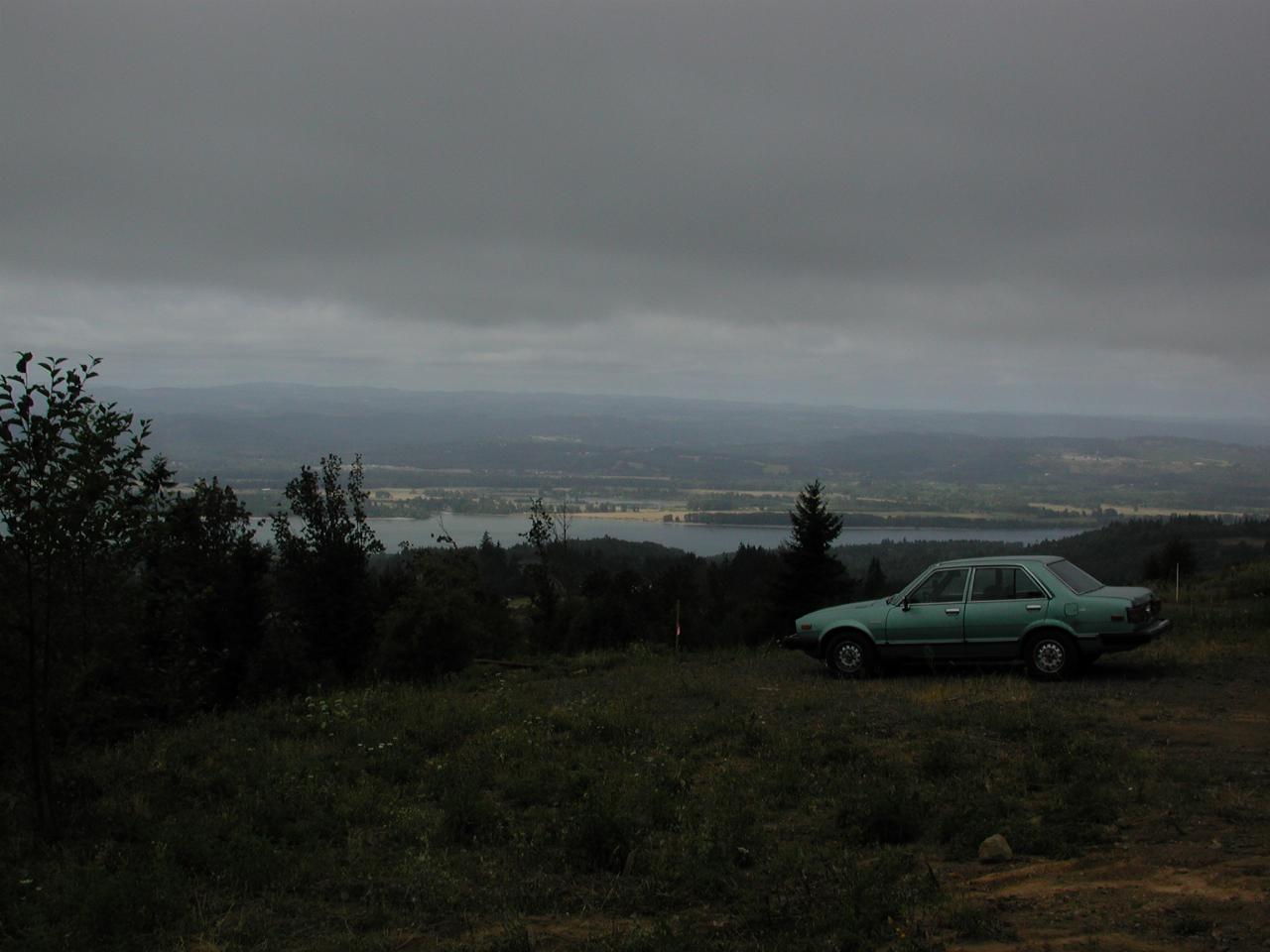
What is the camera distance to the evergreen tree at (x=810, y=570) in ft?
162

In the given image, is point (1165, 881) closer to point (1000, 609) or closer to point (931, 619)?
point (1000, 609)

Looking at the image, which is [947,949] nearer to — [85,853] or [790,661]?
[85,853]

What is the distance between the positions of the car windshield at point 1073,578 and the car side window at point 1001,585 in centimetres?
39

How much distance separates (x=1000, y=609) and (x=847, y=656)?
2265mm

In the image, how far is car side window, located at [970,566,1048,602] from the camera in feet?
44.8

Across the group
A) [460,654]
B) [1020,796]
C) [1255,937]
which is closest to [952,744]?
[1020,796]

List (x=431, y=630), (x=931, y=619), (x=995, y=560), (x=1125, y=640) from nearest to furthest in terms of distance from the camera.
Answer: (x=1125, y=640)
(x=995, y=560)
(x=931, y=619)
(x=431, y=630)

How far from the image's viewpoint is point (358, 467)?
200 ft

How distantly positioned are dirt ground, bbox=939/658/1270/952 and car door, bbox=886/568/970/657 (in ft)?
15.2

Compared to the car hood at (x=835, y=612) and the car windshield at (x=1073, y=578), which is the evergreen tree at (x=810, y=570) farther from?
the car windshield at (x=1073, y=578)

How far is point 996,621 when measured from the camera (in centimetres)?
1372

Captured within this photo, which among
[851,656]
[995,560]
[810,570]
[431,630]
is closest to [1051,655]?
[995,560]

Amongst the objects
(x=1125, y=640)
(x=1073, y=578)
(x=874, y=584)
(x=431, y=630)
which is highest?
(x=1073, y=578)

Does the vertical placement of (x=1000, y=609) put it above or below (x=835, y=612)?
above
